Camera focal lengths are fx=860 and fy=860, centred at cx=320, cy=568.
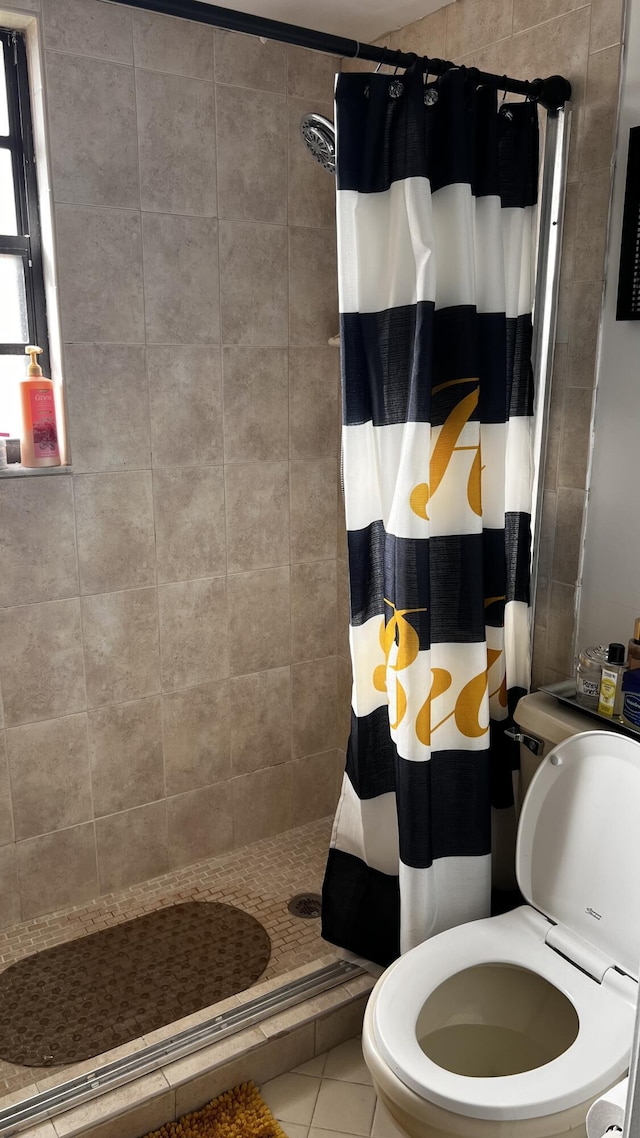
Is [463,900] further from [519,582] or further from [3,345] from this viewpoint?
[3,345]

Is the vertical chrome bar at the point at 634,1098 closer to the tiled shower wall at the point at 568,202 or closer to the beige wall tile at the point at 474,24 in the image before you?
the tiled shower wall at the point at 568,202

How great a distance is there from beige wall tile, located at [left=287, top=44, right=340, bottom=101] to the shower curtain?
0.81m

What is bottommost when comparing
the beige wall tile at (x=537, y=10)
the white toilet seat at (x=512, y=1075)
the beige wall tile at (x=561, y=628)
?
the white toilet seat at (x=512, y=1075)

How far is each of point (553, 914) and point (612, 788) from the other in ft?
1.02

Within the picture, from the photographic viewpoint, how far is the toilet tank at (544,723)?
180cm

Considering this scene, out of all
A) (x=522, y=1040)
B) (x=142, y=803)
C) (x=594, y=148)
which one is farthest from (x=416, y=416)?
(x=142, y=803)

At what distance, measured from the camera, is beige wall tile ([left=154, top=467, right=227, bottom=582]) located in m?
2.39

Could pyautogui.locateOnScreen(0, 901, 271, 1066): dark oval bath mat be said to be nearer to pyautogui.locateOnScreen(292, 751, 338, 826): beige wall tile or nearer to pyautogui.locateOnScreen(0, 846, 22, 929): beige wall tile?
pyautogui.locateOnScreen(0, 846, 22, 929): beige wall tile

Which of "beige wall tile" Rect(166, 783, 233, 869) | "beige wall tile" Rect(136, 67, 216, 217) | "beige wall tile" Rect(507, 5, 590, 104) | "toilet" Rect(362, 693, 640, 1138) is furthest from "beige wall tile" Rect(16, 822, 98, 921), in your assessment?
"beige wall tile" Rect(507, 5, 590, 104)

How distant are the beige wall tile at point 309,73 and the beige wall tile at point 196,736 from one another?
171cm

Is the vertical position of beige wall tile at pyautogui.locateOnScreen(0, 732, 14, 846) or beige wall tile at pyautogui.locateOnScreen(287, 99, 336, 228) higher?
beige wall tile at pyautogui.locateOnScreen(287, 99, 336, 228)

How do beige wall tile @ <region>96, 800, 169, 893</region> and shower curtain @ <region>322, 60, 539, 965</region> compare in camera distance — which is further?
beige wall tile @ <region>96, 800, 169, 893</region>

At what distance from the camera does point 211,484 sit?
2457 mm

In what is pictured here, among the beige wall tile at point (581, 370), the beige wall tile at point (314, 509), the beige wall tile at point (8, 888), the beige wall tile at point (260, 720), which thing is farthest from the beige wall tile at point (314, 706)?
the beige wall tile at point (581, 370)
